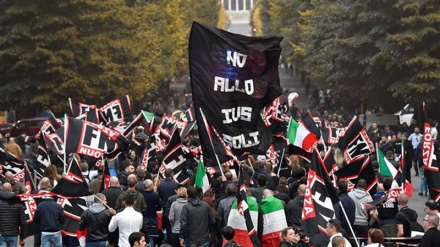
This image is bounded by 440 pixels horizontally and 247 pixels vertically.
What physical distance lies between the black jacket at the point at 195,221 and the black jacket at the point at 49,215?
195 centimetres

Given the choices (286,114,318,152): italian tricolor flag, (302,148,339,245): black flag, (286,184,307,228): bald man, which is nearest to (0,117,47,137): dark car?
(286,114,318,152): italian tricolor flag

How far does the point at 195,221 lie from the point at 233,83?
7.70ft

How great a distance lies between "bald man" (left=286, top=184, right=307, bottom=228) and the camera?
17.7 meters

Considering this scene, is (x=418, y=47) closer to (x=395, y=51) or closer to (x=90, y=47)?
(x=395, y=51)

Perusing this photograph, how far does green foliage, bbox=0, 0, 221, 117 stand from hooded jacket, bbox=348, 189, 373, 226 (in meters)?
33.3

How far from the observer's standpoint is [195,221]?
17406mm

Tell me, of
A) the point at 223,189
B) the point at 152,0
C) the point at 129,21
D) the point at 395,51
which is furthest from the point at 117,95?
the point at 223,189

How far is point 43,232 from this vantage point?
723 inches

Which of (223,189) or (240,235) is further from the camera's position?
(223,189)

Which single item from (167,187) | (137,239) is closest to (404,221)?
(137,239)

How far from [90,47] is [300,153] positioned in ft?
99.5

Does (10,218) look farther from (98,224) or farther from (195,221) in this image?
(195,221)

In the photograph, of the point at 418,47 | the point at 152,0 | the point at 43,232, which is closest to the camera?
the point at 43,232

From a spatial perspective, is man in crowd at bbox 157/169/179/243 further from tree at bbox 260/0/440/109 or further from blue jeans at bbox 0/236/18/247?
tree at bbox 260/0/440/109
